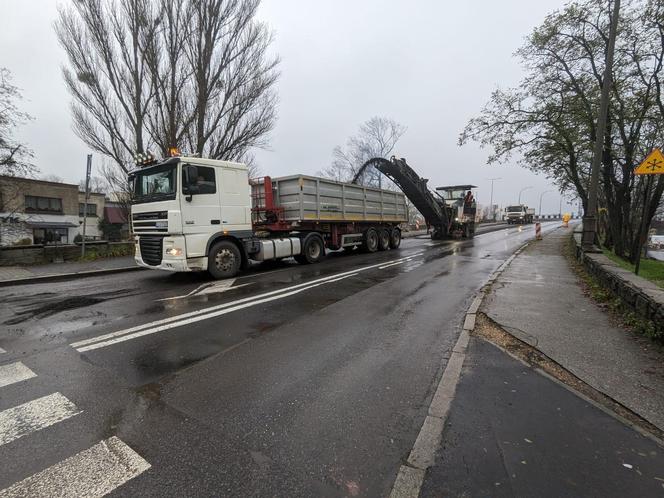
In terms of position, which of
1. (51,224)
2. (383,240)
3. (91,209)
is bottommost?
(383,240)

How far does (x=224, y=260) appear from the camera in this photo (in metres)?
9.36

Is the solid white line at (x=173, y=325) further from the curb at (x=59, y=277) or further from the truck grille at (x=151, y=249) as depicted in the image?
the curb at (x=59, y=277)

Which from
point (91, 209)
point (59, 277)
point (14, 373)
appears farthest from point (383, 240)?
point (91, 209)

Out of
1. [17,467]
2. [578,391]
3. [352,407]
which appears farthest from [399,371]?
[17,467]

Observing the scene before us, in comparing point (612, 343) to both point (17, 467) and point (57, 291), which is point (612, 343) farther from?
point (57, 291)

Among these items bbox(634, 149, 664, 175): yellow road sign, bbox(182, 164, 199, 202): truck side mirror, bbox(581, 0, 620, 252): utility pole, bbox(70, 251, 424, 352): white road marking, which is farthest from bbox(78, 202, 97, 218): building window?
bbox(634, 149, 664, 175): yellow road sign

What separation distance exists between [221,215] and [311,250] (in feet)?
13.1

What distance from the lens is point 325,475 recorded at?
2232 mm

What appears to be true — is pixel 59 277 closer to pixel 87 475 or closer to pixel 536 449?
pixel 87 475

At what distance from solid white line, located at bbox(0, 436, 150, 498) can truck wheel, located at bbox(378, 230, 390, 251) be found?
14557 mm

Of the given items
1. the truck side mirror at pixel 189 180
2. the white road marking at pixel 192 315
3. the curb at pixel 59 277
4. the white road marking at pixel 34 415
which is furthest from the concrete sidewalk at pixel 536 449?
the curb at pixel 59 277

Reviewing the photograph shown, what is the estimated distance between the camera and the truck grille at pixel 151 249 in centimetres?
859

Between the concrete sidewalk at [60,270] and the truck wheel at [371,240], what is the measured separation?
9.08 meters

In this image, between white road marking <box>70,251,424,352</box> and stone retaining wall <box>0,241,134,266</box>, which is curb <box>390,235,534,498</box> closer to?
white road marking <box>70,251,424,352</box>
